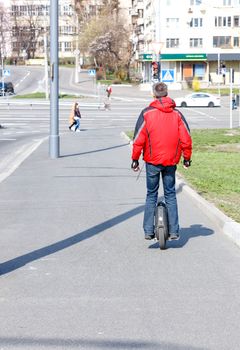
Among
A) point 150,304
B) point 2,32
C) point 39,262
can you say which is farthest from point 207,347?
point 2,32

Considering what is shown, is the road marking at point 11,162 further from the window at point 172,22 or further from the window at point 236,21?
the window at point 236,21

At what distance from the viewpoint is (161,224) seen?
30.1 feet

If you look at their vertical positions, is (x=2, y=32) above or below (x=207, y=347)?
above

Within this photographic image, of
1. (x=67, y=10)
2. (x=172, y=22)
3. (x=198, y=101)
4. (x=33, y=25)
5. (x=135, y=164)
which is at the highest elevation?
(x=67, y=10)

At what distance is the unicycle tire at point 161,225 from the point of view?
915cm

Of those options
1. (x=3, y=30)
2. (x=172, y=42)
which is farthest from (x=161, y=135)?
(x=3, y=30)

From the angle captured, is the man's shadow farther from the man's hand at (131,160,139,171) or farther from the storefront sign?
the storefront sign

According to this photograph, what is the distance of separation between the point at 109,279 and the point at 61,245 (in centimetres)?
195

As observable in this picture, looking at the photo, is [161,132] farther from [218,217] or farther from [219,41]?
[219,41]

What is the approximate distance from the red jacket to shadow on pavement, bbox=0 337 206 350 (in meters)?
3.61

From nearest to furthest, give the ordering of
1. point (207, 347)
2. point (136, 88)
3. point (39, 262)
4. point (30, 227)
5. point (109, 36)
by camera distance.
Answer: point (207, 347)
point (39, 262)
point (30, 227)
point (136, 88)
point (109, 36)

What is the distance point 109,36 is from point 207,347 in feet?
324

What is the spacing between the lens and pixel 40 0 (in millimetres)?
136375

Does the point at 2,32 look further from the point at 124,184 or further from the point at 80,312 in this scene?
the point at 80,312
